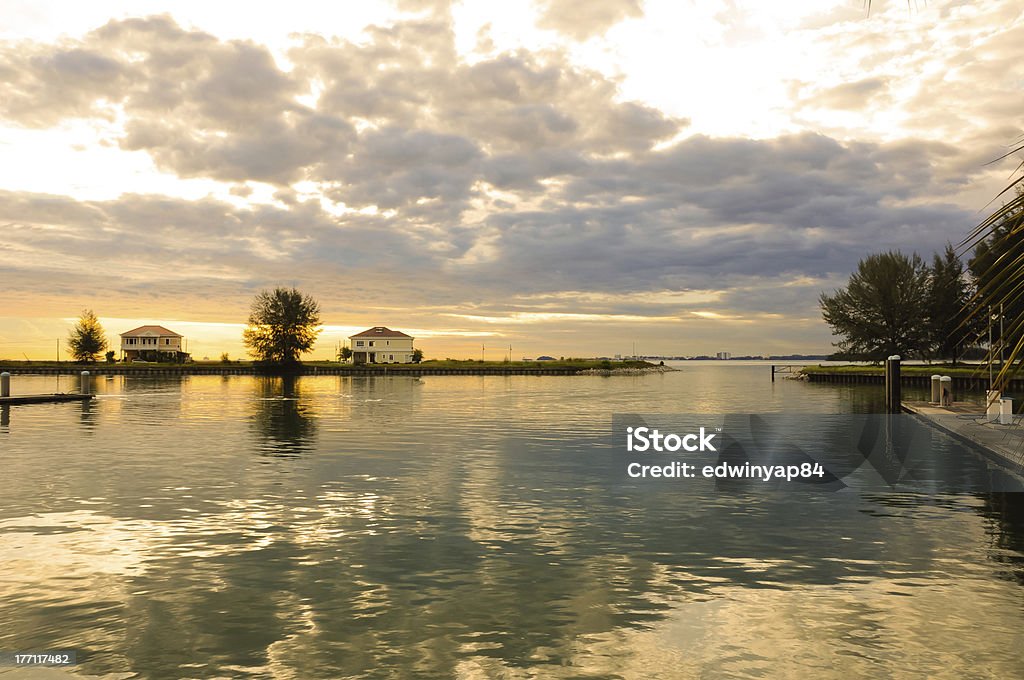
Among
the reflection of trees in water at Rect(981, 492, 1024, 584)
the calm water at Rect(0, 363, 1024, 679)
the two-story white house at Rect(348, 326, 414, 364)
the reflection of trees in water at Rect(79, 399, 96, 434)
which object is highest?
the two-story white house at Rect(348, 326, 414, 364)

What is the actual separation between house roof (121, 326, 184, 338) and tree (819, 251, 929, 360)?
132357mm

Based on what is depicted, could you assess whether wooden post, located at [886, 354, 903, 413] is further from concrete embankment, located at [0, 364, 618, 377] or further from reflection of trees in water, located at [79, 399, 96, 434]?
concrete embankment, located at [0, 364, 618, 377]

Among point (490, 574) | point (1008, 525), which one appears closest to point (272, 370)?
point (490, 574)

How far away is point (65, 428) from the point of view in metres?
33.0

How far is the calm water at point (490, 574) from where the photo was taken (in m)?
8.06

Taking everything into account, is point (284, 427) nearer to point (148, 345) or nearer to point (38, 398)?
point (38, 398)

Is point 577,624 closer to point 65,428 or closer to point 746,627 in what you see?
point 746,627

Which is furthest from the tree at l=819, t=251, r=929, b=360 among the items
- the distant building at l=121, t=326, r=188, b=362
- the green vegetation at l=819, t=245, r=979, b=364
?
the distant building at l=121, t=326, r=188, b=362

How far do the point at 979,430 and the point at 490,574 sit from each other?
80.4 ft

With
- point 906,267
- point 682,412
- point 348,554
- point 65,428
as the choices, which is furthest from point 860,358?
point 348,554

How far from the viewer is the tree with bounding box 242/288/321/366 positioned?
142m

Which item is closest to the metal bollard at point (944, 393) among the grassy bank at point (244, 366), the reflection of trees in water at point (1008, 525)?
the reflection of trees in water at point (1008, 525)

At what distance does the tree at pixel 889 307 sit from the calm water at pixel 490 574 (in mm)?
88050

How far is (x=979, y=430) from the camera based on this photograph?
28219mm
